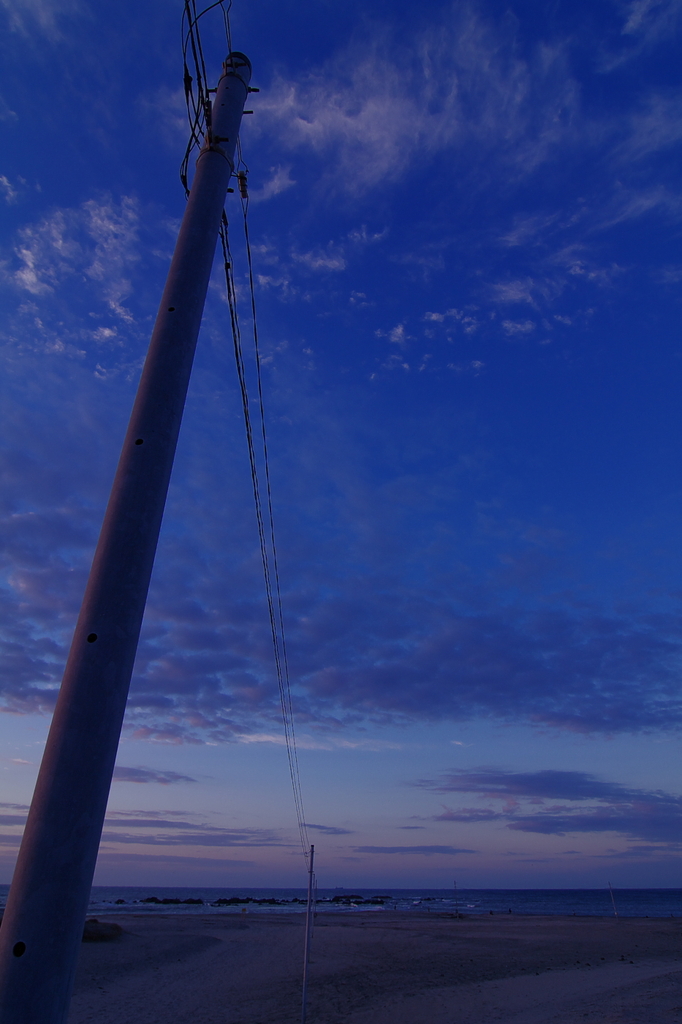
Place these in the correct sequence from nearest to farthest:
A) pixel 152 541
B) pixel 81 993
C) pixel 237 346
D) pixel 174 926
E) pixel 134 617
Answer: pixel 134 617
pixel 152 541
pixel 237 346
pixel 81 993
pixel 174 926

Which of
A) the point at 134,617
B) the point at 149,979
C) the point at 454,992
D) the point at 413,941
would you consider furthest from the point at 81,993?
the point at 134,617

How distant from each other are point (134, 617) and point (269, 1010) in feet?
66.6

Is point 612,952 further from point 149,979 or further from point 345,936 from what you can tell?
point 149,979

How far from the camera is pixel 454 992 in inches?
838

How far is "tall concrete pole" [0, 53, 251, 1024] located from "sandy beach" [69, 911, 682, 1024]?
18059 millimetres

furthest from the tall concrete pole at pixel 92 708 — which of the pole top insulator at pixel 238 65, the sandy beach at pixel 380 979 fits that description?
the sandy beach at pixel 380 979

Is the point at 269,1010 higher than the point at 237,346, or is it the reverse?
the point at 237,346

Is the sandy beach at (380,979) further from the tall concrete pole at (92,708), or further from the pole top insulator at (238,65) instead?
the pole top insulator at (238,65)

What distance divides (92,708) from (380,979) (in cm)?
2622

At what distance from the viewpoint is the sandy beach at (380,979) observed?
1788 cm

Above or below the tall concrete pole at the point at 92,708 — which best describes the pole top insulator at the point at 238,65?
above

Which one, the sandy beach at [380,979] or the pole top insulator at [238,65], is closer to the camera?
the pole top insulator at [238,65]

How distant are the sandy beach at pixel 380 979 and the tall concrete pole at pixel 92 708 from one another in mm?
18059

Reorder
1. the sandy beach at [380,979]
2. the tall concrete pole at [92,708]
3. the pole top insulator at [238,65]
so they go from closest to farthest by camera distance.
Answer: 1. the tall concrete pole at [92,708]
2. the pole top insulator at [238,65]
3. the sandy beach at [380,979]
